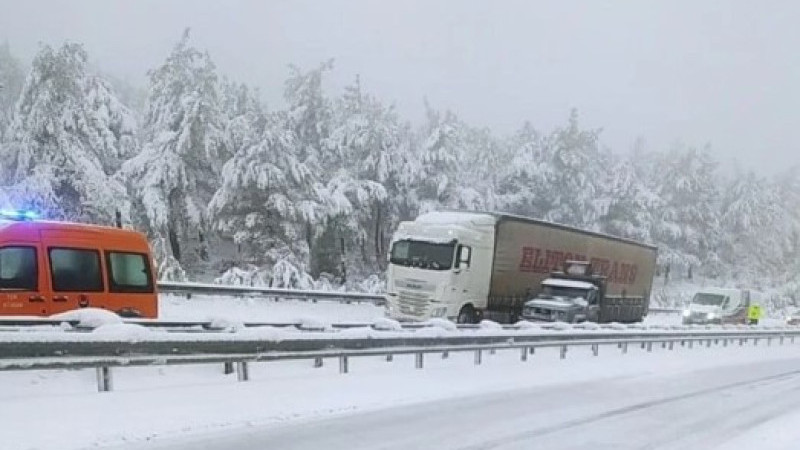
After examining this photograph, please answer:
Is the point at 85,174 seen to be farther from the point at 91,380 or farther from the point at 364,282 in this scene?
the point at 91,380

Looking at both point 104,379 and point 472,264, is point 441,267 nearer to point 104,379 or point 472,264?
point 472,264

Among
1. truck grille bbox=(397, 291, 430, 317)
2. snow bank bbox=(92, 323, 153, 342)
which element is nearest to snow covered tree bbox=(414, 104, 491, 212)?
truck grille bbox=(397, 291, 430, 317)

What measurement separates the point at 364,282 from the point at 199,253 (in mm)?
10419

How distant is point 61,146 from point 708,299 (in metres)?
32.5

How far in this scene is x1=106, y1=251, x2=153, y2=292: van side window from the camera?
14.5 meters

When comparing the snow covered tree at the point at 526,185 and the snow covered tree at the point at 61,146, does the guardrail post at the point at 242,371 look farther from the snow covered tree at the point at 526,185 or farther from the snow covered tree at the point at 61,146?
the snow covered tree at the point at 526,185

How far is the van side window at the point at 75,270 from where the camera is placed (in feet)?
44.4

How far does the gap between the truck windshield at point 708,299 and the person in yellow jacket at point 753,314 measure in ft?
6.55

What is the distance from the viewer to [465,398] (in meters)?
12.7

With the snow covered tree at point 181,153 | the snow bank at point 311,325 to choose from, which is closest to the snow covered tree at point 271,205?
the snow covered tree at point 181,153

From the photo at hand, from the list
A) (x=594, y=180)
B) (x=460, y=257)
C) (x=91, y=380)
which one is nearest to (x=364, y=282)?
(x=460, y=257)

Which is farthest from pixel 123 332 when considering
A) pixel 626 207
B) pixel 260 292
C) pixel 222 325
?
pixel 626 207

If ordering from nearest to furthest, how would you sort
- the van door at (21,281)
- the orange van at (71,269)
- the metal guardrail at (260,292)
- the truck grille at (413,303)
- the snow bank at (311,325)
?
the van door at (21,281), the orange van at (71,269), the snow bank at (311,325), the metal guardrail at (260,292), the truck grille at (413,303)

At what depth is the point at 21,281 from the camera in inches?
514
